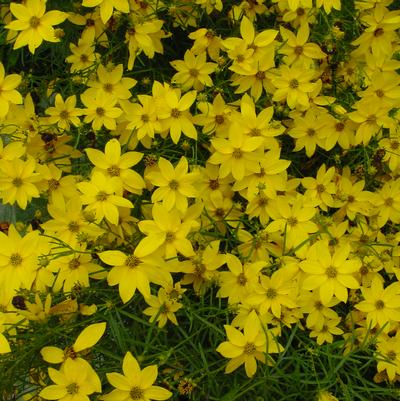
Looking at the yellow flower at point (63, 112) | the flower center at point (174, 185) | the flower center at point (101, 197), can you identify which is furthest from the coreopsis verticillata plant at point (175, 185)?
the yellow flower at point (63, 112)

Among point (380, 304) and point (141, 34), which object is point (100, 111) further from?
point (380, 304)

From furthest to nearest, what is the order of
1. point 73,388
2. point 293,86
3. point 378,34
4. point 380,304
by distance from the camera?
point 378,34
point 293,86
point 380,304
point 73,388

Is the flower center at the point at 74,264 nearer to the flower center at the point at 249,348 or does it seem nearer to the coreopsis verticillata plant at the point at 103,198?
the coreopsis verticillata plant at the point at 103,198

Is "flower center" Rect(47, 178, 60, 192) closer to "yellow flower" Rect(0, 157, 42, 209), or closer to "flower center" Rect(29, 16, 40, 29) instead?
"yellow flower" Rect(0, 157, 42, 209)

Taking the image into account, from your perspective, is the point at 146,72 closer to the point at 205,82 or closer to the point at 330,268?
the point at 205,82

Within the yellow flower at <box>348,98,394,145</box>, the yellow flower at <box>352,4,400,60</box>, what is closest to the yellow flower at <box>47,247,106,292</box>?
the yellow flower at <box>348,98,394,145</box>

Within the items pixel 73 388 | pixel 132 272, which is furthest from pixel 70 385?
pixel 132 272
